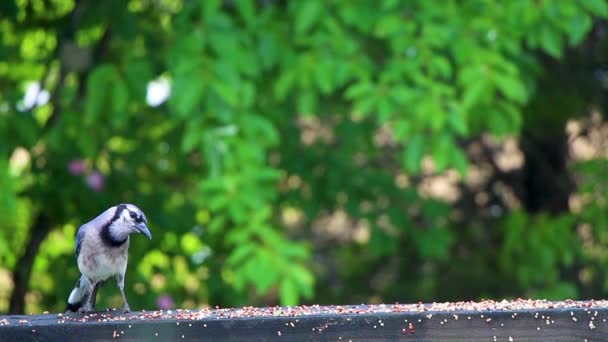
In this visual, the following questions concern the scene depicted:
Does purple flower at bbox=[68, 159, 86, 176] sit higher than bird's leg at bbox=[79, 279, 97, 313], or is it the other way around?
purple flower at bbox=[68, 159, 86, 176]

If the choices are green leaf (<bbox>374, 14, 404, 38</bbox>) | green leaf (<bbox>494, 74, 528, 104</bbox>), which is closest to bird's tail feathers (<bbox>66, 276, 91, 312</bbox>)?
green leaf (<bbox>374, 14, 404, 38</bbox>)

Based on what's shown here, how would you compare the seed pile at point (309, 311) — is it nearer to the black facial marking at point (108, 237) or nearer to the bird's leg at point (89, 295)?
the bird's leg at point (89, 295)

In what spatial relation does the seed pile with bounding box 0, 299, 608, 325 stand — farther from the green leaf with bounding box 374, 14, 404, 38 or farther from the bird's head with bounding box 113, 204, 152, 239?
the green leaf with bounding box 374, 14, 404, 38

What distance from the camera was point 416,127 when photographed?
6.09 meters

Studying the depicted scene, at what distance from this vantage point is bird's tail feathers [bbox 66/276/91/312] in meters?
3.63

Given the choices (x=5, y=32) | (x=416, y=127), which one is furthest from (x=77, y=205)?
(x=416, y=127)

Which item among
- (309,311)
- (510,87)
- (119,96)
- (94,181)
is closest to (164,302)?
(94,181)

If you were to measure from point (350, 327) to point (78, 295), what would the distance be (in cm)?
122

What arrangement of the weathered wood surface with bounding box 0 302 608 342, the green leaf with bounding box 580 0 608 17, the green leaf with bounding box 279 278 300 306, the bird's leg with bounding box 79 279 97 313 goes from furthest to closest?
1. the green leaf with bounding box 580 0 608 17
2. the green leaf with bounding box 279 278 300 306
3. the bird's leg with bounding box 79 279 97 313
4. the weathered wood surface with bounding box 0 302 608 342

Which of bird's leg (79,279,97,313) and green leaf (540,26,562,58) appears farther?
green leaf (540,26,562,58)

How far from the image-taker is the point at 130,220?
3.59m

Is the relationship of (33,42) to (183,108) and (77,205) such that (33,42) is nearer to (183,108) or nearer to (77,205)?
(77,205)

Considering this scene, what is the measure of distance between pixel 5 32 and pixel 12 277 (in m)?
1.72

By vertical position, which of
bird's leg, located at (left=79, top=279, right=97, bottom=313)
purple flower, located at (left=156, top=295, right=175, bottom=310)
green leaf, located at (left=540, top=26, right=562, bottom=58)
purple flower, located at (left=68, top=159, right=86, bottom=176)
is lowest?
bird's leg, located at (left=79, top=279, right=97, bottom=313)
